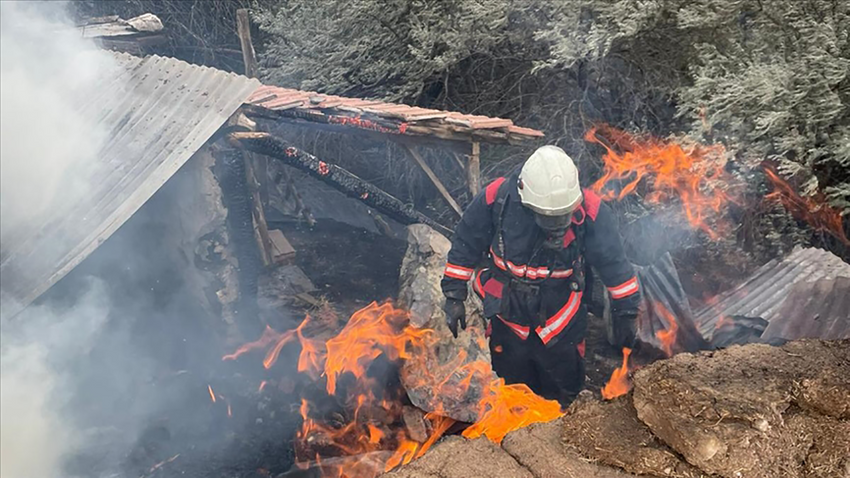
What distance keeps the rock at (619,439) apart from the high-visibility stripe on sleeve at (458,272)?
2.64 m

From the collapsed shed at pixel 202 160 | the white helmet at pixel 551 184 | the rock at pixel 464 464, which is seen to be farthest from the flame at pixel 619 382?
the rock at pixel 464 464

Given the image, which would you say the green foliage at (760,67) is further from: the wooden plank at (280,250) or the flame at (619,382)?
the wooden plank at (280,250)

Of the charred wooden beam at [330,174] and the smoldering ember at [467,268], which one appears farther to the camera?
the charred wooden beam at [330,174]

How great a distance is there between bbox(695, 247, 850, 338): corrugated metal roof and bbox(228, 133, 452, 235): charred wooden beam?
3.17 metres

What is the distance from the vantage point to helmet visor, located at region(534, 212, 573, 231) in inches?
161

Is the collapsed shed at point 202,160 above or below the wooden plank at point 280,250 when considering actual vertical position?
above

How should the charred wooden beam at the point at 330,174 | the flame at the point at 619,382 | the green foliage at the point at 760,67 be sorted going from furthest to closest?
the charred wooden beam at the point at 330,174 → the green foliage at the point at 760,67 → the flame at the point at 619,382

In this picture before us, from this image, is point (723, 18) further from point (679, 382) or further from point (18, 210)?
point (18, 210)

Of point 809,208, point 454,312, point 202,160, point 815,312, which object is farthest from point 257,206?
point 809,208

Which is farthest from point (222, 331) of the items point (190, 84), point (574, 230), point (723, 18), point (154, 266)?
point (723, 18)

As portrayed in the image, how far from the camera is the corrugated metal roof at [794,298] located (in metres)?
4.50

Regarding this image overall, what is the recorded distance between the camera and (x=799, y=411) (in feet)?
5.93

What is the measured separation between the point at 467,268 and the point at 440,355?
0.89 metres

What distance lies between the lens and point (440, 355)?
16.7ft
